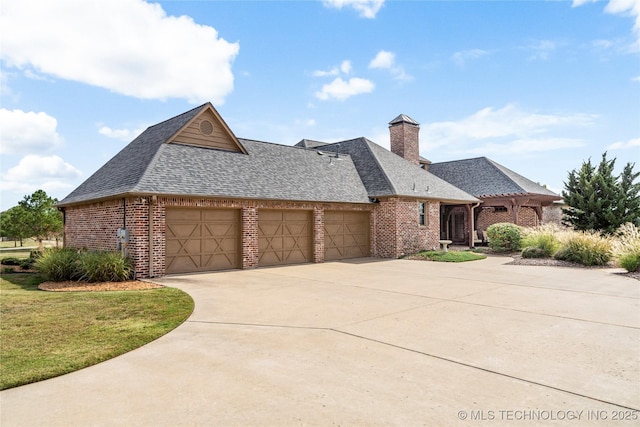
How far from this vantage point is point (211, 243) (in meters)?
14.5

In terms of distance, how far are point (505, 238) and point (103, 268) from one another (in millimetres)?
19382

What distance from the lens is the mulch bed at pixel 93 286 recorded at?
418 inches

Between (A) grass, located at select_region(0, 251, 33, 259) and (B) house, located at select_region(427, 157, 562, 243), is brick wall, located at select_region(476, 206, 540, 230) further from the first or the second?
(A) grass, located at select_region(0, 251, 33, 259)

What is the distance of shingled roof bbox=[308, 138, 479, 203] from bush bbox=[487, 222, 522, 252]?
242 cm

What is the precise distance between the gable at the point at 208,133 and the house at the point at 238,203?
0.04 m

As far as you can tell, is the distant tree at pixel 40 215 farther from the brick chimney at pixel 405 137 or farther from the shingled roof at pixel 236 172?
the brick chimney at pixel 405 137

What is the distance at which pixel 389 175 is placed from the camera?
20.8 m

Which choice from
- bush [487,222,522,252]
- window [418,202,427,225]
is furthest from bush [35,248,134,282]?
bush [487,222,522,252]

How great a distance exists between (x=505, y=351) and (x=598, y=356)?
1.17m

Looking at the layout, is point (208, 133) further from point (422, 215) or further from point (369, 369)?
point (369, 369)

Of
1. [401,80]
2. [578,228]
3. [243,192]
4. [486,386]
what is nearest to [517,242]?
[578,228]

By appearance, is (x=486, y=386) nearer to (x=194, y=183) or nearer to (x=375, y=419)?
(x=375, y=419)

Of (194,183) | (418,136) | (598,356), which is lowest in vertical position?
(598,356)

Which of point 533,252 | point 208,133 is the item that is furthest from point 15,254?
point 533,252
